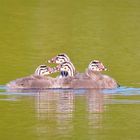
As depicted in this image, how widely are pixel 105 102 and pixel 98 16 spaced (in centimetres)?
1509

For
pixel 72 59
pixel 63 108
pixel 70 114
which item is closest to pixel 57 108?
pixel 63 108

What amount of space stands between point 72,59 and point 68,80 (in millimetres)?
3598

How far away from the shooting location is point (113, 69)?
65.5ft

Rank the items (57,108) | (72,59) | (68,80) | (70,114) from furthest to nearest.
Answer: (72,59) → (68,80) → (57,108) → (70,114)

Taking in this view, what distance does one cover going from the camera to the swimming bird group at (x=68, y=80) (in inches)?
693

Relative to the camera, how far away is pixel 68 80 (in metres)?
17.8

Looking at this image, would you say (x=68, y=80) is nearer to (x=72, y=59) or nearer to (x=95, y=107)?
(x=95, y=107)

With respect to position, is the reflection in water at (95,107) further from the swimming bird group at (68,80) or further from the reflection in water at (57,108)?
the swimming bird group at (68,80)

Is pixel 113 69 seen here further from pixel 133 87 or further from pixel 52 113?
pixel 52 113

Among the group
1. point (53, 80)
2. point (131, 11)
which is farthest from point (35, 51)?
point (131, 11)

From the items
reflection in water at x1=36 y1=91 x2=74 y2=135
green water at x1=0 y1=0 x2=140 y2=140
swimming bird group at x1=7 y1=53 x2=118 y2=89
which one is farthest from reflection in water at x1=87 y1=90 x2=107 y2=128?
swimming bird group at x1=7 y1=53 x2=118 y2=89

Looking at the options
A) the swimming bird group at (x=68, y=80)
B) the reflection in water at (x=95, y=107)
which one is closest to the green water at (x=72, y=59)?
the reflection in water at (x=95, y=107)

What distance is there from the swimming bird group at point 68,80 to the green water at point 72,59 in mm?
313

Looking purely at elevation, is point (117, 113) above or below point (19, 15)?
below
